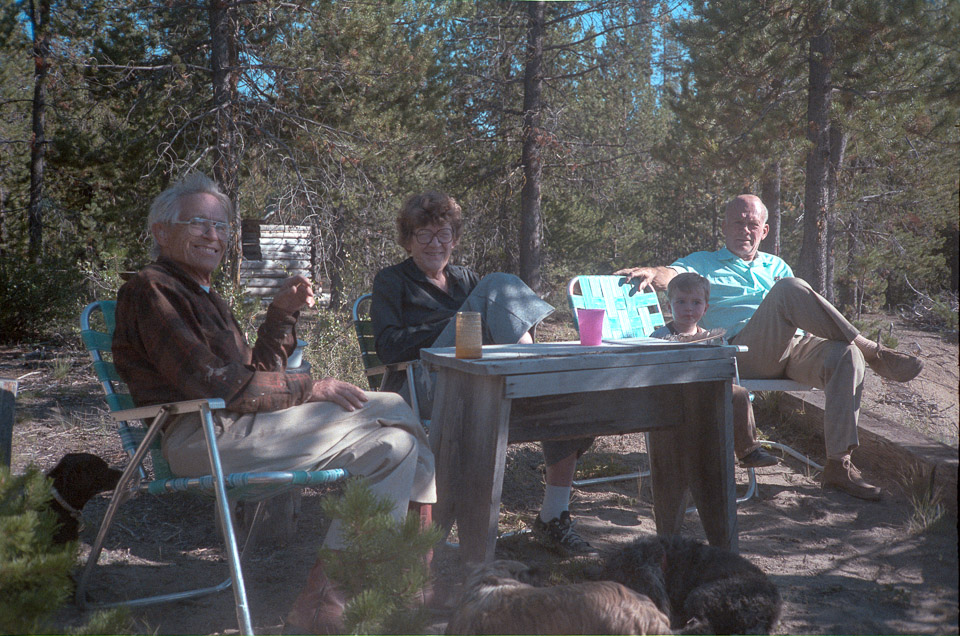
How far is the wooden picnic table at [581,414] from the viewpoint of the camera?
2242mm

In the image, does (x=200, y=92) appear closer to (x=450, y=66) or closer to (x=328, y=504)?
(x=450, y=66)

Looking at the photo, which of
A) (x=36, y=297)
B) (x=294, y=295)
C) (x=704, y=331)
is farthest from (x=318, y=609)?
(x=36, y=297)

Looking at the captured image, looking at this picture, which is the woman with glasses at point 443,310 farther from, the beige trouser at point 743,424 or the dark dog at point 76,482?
the dark dog at point 76,482

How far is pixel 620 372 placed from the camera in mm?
2340

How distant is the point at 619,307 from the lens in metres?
3.89

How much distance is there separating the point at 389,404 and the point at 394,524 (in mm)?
688

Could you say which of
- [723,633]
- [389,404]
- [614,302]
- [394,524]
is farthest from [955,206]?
[614,302]

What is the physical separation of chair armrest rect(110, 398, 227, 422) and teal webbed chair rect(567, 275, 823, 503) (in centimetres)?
197

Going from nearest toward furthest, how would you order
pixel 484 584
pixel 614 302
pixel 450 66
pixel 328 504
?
pixel 328 504 < pixel 484 584 < pixel 614 302 < pixel 450 66

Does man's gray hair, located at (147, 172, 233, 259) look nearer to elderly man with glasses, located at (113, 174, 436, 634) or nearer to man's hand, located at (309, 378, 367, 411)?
elderly man with glasses, located at (113, 174, 436, 634)

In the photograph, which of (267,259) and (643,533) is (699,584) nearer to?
(643,533)

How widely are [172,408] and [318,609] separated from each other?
2.26 ft

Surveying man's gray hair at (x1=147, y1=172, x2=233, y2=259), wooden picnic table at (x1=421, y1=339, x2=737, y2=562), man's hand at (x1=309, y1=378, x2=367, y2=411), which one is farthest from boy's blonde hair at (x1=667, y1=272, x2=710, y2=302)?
man's gray hair at (x1=147, y1=172, x2=233, y2=259)

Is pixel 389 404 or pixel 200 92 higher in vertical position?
pixel 200 92
